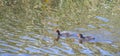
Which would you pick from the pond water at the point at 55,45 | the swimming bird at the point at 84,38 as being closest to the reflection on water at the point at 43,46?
the pond water at the point at 55,45

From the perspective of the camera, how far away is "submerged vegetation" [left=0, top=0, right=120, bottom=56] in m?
18.1

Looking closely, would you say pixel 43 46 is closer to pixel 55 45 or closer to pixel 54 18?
pixel 55 45

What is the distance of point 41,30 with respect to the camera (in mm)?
19188

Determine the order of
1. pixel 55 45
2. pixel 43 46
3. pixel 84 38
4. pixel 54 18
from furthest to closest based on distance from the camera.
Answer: pixel 54 18 → pixel 84 38 → pixel 55 45 → pixel 43 46

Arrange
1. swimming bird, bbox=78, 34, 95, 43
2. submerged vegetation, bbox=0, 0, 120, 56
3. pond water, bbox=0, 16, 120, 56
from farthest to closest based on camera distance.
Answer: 1. submerged vegetation, bbox=0, 0, 120, 56
2. swimming bird, bbox=78, 34, 95, 43
3. pond water, bbox=0, 16, 120, 56

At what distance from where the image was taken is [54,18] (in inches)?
840

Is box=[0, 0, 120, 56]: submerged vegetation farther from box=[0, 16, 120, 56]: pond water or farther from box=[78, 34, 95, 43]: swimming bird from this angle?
box=[78, 34, 95, 43]: swimming bird

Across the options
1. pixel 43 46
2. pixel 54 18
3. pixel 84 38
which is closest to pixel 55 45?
pixel 43 46

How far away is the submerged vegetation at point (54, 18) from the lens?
1812 centimetres

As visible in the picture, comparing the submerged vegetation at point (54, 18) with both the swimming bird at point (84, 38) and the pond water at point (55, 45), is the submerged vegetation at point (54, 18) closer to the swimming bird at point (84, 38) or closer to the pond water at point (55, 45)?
the pond water at point (55, 45)

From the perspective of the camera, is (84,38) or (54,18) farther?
(54,18)

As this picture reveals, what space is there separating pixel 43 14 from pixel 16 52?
6.68 metres

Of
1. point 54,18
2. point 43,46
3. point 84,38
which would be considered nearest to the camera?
point 43,46

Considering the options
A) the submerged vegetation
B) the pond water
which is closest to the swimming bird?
the pond water
